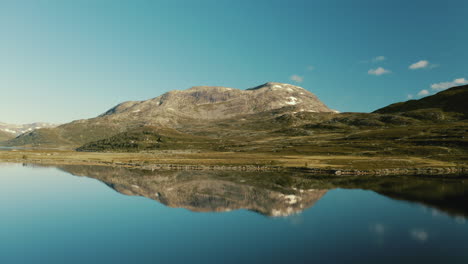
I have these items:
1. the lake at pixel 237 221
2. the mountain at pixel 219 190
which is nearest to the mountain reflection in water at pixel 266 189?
the mountain at pixel 219 190

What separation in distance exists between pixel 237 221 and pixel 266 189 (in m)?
27.9

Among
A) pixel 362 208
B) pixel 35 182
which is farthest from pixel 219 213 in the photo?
pixel 35 182

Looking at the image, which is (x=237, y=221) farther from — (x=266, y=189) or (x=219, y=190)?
(x=266, y=189)

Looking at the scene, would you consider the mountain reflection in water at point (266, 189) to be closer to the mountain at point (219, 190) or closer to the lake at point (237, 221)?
the mountain at point (219, 190)

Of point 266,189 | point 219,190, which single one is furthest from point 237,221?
point 266,189

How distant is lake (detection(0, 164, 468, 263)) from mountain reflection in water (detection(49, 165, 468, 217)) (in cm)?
27

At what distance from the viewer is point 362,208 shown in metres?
60.5

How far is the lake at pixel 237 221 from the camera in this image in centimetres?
3722

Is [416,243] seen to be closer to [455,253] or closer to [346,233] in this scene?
[455,253]

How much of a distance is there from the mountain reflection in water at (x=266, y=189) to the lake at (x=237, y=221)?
0.27 m

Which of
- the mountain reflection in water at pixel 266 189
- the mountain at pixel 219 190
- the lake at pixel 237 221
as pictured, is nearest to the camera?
the lake at pixel 237 221

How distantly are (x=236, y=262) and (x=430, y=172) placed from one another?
328 ft

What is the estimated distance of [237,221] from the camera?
5181 centimetres

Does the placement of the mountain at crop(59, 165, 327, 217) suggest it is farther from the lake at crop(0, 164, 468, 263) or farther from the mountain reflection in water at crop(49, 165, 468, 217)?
the lake at crop(0, 164, 468, 263)
